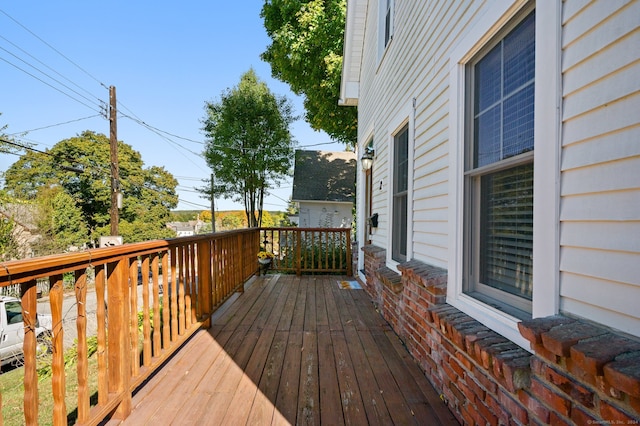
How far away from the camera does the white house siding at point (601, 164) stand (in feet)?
3.17

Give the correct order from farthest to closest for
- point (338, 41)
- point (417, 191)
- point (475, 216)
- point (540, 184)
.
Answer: point (338, 41) < point (417, 191) < point (475, 216) < point (540, 184)

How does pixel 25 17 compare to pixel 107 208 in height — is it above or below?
above

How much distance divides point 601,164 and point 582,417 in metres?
0.82

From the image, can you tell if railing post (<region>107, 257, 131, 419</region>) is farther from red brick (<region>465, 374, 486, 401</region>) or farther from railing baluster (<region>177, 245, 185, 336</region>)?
red brick (<region>465, 374, 486, 401</region>)

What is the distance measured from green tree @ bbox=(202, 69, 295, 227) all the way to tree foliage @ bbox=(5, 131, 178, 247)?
38.6 feet

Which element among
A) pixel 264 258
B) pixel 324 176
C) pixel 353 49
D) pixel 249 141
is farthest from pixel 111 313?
pixel 324 176

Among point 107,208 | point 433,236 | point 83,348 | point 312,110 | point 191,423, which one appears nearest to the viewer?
point 83,348

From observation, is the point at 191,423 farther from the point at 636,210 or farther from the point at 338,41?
the point at 338,41

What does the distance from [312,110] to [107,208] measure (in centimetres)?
1900

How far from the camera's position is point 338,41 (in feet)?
29.3

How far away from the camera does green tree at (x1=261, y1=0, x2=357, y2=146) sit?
8820 mm

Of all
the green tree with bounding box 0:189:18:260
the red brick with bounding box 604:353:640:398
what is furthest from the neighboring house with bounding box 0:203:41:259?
the red brick with bounding box 604:353:640:398

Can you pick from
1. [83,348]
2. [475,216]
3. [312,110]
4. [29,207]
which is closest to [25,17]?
[29,207]

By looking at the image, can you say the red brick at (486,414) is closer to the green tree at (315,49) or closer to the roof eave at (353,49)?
the roof eave at (353,49)
